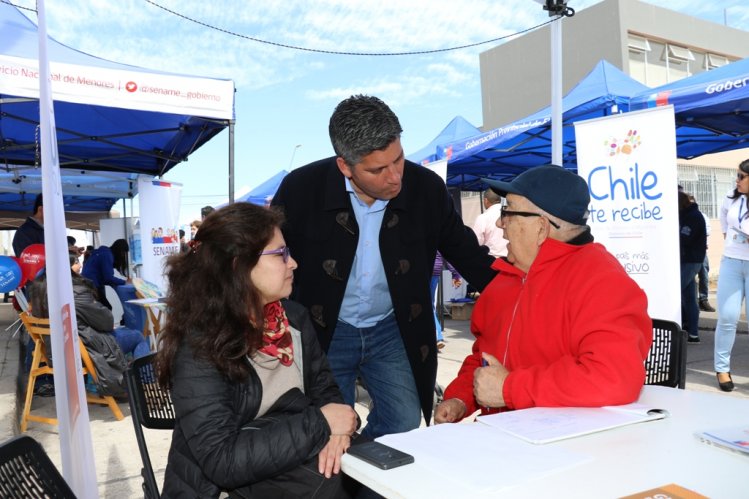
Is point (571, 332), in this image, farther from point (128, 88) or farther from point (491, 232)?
point (491, 232)

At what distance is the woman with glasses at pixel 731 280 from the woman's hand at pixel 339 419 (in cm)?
403

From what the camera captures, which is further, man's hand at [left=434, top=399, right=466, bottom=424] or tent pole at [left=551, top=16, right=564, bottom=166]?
tent pole at [left=551, top=16, right=564, bottom=166]

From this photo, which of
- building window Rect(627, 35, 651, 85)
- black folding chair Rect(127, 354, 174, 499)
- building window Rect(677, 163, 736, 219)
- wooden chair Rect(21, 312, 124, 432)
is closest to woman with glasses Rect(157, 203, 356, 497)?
black folding chair Rect(127, 354, 174, 499)

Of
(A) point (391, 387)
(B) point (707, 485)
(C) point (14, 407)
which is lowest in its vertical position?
(C) point (14, 407)

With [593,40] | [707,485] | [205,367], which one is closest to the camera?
[707,485]

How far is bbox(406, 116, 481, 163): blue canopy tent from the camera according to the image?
10.4 m

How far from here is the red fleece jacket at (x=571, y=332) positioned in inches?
57.3

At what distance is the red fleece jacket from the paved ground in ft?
7.89

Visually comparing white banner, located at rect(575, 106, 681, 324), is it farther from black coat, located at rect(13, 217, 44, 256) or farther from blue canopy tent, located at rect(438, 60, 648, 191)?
black coat, located at rect(13, 217, 44, 256)

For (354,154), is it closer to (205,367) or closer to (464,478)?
(205,367)

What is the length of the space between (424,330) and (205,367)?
1068 millimetres

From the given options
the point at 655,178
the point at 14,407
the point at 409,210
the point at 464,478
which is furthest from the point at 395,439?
the point at 14,407

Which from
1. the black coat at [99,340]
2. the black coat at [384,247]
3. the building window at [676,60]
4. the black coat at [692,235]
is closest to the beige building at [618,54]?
the building window at [676,60]

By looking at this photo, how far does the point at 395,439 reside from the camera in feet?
4.00
